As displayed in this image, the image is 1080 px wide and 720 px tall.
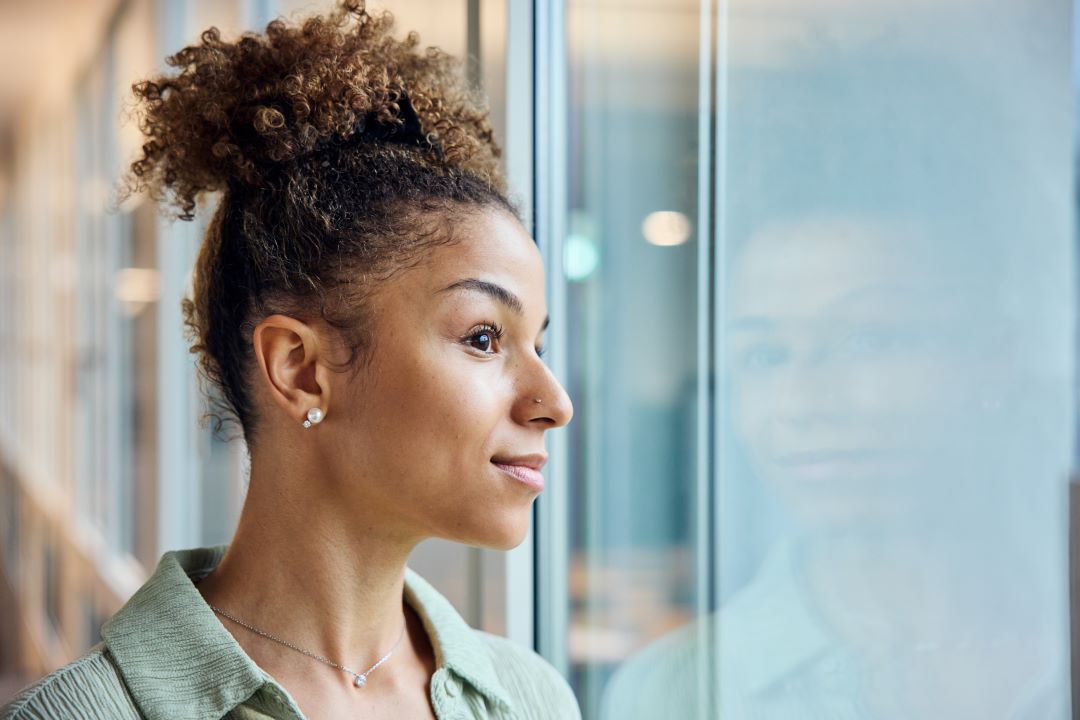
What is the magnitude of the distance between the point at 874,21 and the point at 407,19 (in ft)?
2.69

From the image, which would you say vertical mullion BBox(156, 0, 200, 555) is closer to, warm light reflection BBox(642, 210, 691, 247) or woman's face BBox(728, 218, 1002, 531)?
warm light reflection BBox(642, 210, 691, 247)

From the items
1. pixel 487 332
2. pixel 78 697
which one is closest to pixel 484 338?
pixel 487 332

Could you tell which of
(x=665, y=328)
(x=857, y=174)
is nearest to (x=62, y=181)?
(x=665, y=328)

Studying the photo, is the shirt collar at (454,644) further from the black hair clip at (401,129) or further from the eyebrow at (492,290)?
the black hair clip at (401,129)

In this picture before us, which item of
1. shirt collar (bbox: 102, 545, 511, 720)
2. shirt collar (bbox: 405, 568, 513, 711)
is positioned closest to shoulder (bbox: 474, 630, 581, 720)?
shirt collar (bbox: 405, 568, 513, 711)

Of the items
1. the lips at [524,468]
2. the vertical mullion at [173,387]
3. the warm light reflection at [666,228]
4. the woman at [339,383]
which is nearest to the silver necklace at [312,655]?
the woman at [339,383]

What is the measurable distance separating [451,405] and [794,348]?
33 centimetres

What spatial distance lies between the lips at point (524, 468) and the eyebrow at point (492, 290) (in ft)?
0.42

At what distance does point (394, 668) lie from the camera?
3.30ft

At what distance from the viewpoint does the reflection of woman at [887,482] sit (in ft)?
2.73

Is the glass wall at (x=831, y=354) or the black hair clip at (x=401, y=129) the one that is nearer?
the glass wall at (x=831, y=354)

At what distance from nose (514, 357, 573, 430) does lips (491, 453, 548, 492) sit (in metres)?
0.03

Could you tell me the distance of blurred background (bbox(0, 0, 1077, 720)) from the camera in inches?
32.4

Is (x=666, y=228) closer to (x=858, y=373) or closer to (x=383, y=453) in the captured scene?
(x=858, y=373)
